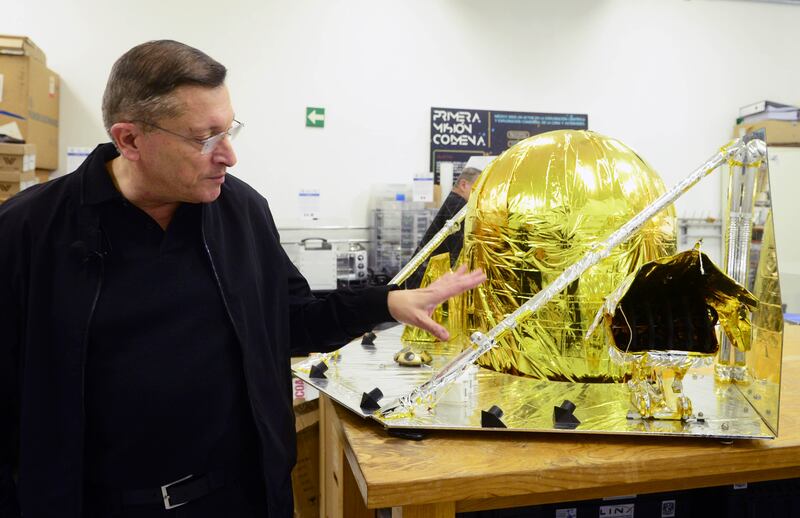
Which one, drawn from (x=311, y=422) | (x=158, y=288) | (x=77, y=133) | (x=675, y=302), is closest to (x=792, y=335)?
(x=675, y=302)

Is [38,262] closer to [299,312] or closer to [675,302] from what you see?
[299,312]

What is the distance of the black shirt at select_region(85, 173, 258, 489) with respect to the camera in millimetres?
1057

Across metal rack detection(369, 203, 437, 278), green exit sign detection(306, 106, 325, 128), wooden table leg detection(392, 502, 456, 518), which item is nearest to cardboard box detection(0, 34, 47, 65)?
green exit sign detection(306, 106, 325, 128)

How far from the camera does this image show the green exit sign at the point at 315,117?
12.7 ft

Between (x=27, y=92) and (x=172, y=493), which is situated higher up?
(x=27, y=92)

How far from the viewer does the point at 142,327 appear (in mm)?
1074

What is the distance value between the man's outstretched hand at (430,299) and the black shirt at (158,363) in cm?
35

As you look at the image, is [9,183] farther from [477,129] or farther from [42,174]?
[477,129]

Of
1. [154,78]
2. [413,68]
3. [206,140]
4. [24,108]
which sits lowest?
[206,140]

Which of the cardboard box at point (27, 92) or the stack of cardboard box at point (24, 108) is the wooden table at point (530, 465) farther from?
the cardboard box at point (27, 92)

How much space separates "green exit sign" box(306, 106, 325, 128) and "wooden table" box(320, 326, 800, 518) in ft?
9.96

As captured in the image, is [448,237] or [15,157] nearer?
[448,237]

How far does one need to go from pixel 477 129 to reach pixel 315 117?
1167 mm

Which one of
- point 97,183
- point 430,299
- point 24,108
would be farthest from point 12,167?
point 430,299
